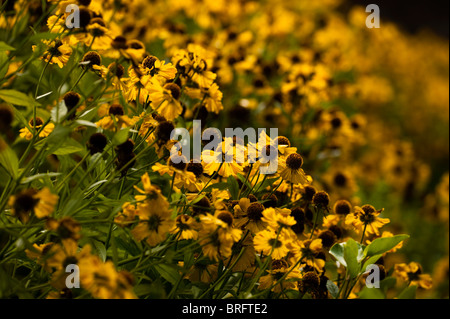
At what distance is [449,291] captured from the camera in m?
2.35

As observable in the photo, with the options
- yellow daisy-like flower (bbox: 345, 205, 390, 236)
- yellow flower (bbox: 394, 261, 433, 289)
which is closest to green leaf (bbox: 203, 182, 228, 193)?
yellow daisy-like flower (bbox: 345, 205, 390, 236)

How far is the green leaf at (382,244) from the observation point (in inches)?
44.1

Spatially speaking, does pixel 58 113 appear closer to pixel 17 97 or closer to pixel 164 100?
pixel 17 97

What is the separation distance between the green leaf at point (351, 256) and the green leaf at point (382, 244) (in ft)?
0.14

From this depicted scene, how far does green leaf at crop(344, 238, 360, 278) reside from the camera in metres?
1.12

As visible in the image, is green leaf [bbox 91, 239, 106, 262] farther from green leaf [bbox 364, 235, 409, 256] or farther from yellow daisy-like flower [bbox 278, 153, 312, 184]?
green leaf [bbox 364, 235, 409, 256]

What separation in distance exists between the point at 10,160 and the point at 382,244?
80 cm

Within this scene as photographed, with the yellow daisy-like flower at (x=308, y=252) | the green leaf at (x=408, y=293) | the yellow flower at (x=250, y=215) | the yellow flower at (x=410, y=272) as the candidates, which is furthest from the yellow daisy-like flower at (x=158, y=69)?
the yellow flower at (x=410, y=272)

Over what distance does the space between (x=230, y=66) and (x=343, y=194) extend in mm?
850

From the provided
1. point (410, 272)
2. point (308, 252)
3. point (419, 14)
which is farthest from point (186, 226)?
point (419, 14)

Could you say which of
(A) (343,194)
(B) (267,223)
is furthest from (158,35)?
(B) (267,223)

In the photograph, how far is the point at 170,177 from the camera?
53.4 inches
